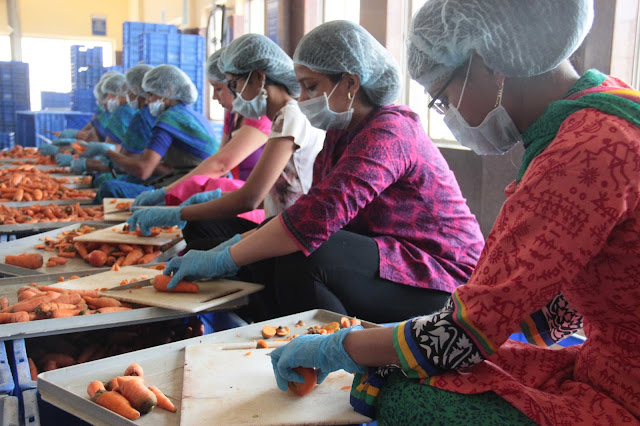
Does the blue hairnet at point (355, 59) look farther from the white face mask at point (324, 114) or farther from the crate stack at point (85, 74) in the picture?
the crate stack at point (85, 74)

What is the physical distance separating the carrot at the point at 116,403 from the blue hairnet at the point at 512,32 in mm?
923

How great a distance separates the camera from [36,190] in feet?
13.3

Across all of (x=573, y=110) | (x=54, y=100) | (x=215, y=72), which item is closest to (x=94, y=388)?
(x=573, y=110)

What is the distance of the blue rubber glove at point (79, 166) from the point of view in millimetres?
5668

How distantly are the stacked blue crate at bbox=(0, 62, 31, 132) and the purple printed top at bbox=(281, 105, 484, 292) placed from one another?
9.35 meters

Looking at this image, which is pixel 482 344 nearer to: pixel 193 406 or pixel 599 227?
pixel 599 227

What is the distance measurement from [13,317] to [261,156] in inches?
46.4

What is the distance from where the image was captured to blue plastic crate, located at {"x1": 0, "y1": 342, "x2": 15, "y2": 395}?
4.42 feet

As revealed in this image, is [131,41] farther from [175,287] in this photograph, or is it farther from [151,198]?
[175,287]

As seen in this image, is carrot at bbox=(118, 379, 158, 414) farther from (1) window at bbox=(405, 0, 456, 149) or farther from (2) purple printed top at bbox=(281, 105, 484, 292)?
(1) window at bbox=(405, 0, 456, 149)

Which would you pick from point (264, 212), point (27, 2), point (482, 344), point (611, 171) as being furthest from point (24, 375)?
point (27, 2)

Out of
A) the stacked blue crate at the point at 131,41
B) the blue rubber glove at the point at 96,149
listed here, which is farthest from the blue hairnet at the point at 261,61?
the stacked blue crate at the point at 131,41

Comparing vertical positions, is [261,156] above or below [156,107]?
below

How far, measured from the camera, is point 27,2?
15906mm
